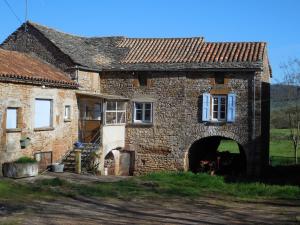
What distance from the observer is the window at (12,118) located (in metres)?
20.1

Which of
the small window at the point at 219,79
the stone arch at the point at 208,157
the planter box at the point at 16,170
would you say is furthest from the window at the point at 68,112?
the small window at the point at 219,79

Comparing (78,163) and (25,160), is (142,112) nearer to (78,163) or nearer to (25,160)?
(78,163)

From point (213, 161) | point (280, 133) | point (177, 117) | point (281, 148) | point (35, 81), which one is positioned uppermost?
point (35, 81)

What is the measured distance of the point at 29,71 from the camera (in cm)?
2186

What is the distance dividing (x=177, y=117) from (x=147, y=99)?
6.35 feet

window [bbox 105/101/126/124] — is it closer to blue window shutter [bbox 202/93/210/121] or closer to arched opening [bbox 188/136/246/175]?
arched opening [bbox 188/136/246/175]

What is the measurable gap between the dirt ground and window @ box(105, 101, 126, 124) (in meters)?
8.49

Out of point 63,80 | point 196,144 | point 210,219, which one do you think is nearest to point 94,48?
point 63,80

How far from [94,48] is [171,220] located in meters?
16.9

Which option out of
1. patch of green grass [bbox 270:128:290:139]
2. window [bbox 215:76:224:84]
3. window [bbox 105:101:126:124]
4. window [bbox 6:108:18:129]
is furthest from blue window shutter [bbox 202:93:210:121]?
patch of green grass [bbox 270:128:290:139]

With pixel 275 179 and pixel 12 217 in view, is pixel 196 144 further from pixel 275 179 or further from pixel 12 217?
pixel 12 217

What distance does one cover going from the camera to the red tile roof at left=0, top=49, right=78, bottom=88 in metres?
20.2

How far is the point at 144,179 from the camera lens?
23.1 m

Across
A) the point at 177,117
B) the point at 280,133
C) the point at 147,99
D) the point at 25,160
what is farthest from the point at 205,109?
the point at 280,133
